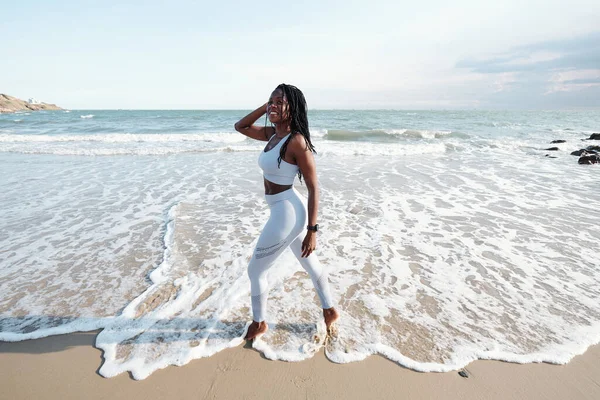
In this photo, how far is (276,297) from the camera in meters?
3.82

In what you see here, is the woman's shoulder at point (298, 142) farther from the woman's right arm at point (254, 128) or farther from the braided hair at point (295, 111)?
the woman's right arm at point (254, 128)

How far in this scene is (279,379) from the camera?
2.64 metres

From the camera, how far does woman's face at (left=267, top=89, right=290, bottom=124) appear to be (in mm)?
2512

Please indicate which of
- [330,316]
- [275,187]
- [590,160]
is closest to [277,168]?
[275,187]

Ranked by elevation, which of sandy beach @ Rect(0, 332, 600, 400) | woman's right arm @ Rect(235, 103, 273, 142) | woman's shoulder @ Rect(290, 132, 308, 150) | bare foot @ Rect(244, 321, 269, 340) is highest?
woman's right arm @ Rect(235, 103, 273, 142)

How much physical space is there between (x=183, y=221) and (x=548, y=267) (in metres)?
5.91

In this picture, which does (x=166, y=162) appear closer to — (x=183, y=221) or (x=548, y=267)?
(x=183, y=221)

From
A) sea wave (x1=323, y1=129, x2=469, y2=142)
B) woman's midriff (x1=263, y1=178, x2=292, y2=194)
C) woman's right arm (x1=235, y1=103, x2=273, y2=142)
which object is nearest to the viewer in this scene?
woman's midriff (x1=263, y1=178, x2=292, y2=194)

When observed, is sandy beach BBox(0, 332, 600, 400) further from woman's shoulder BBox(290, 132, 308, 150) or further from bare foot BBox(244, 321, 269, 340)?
woman's shoulder BBox(290, 132, 308, 150)

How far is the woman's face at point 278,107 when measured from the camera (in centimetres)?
251

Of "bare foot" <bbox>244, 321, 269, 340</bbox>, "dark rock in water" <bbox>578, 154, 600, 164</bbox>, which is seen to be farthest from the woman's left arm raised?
"dark rock in water" <bbox>578, 154, 600, 164</bbox>

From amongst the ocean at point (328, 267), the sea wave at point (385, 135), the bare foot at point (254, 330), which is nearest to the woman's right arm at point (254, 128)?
the bare foot at point (254, 330)

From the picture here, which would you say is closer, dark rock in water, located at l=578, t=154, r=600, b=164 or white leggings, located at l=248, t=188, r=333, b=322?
white leggings, located at l=248, t=188, r=333, b=322

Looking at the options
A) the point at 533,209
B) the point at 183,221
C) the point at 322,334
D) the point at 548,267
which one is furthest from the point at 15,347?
the point at 533,209
